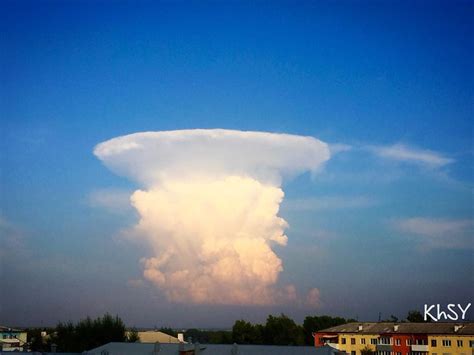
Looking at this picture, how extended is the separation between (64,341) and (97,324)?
18.6ft

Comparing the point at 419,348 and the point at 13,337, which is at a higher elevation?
the point at 13,337

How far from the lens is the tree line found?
94.9 meters

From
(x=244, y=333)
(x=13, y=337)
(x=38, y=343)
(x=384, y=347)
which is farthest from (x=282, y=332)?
(x=13, y=337)

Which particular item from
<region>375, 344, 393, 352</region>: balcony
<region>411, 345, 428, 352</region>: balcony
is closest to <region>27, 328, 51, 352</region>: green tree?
<region>375, 344, 393, 352</region>: balcony

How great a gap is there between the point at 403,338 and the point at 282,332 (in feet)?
91.9

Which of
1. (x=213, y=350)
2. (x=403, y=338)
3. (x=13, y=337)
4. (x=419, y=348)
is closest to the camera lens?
(x=213, y=350)

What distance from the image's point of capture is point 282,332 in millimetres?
112812

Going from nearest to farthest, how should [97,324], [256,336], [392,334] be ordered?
1. [392,334]
2. [97,324]
3. [256,336]

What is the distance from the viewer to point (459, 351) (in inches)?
3349

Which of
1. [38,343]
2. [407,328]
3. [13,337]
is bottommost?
[38,343]

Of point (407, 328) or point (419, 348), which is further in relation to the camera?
point (407, 328)

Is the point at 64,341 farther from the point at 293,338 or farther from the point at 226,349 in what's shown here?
the point at 226,349

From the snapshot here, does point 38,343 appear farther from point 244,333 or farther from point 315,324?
point 315,324

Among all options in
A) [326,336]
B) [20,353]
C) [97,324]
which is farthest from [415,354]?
[20,353]
